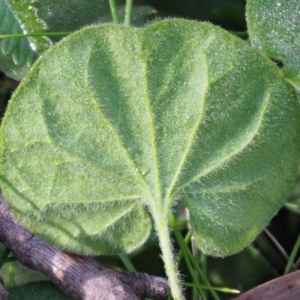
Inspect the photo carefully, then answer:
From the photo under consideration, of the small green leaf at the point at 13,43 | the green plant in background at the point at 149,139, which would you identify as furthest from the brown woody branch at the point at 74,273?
the small green leaf at the point at 13,43

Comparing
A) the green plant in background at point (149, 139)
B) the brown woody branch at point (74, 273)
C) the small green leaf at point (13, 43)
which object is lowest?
the brown woody branch at point (74, 273)

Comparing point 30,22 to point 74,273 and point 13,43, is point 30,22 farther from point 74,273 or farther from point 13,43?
point 74,273

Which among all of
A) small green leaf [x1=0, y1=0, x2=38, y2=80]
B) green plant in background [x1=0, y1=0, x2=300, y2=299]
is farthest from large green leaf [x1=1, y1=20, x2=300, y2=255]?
small green leaf [x1=0, y1=0, x2=38, y2=80]

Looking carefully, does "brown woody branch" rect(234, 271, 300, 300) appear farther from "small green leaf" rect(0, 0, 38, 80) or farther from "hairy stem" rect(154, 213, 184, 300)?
"small green leaf" rect(0, 0, 38, 80)

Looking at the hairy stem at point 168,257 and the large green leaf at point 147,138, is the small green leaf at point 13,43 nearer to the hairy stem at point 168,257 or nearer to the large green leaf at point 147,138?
the large green leaf at point 147,138

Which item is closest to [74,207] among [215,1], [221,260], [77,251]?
[77,251]

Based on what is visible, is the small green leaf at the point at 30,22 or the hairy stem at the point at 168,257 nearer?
the hairy stem at the point at 168,257

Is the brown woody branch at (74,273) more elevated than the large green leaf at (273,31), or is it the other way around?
the large green leaf at (273,31)

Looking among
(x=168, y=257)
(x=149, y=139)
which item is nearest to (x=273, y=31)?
(x=149, y=139)
